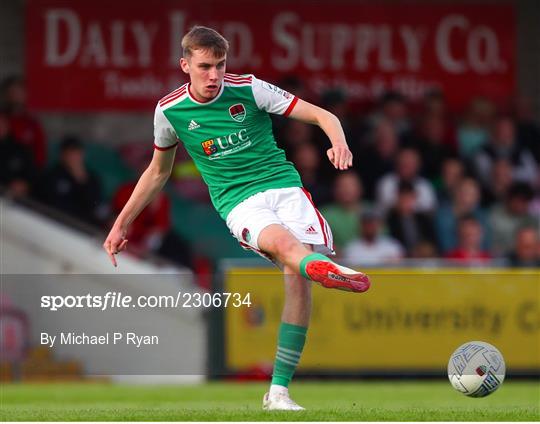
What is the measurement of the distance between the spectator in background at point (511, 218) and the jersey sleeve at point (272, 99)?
767cm

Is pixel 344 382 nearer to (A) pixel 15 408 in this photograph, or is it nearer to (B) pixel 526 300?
(B) pixel 526 300

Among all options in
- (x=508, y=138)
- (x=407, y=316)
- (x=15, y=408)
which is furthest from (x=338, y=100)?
(x=15, y=408)

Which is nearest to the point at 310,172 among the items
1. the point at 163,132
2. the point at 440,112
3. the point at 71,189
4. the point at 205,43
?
the point at 440,112

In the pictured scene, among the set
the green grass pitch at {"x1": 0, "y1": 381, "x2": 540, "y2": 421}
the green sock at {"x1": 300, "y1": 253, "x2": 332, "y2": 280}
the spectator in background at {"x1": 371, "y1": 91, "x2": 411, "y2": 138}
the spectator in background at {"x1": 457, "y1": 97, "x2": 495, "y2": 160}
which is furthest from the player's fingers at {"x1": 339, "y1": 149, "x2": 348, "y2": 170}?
the spectator in background at {"x1": 457, "y1": 97, "x2": 495, "y2": 160}

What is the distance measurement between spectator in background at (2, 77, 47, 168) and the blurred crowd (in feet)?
0.05

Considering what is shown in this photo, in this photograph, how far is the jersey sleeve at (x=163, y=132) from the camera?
8.80m

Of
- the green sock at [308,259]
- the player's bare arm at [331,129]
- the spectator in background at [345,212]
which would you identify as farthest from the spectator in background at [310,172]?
the green sock at [308,259]

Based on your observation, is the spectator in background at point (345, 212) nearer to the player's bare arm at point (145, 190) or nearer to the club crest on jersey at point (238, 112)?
the player's bare arm at point (145, 190)

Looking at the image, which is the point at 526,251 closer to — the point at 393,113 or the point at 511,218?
the point at 511,218

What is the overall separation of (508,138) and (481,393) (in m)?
8.61

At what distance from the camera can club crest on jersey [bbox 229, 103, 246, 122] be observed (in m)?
8.68

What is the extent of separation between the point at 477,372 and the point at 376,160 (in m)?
7.81

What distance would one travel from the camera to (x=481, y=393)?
8898 mm

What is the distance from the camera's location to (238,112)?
28.5ft
